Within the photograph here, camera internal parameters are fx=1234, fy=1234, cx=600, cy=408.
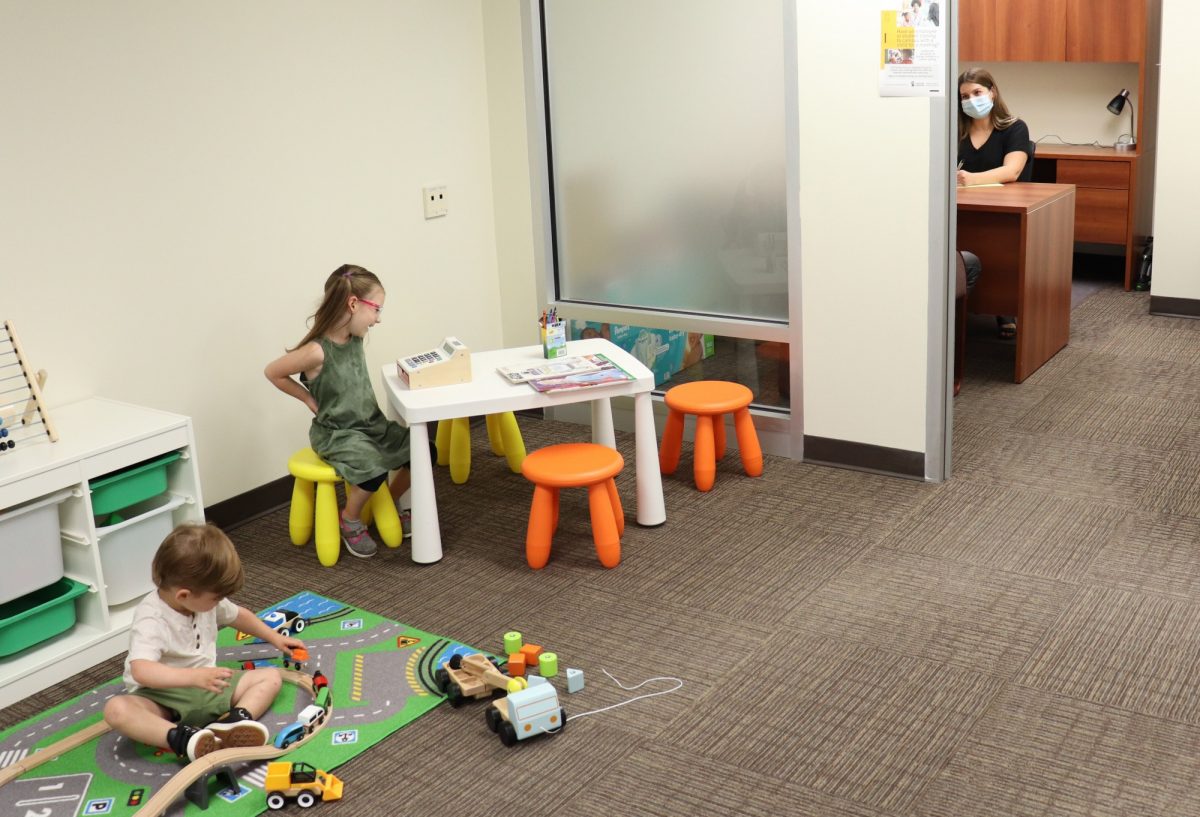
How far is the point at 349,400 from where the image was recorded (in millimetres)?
3889

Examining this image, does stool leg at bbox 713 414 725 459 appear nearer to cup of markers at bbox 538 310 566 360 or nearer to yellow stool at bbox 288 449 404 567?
cup of markers at bbox 538 310 566 360

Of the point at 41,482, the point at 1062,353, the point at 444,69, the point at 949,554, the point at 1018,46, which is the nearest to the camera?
the point at 41,482

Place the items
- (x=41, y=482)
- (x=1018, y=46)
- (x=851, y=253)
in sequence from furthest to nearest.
Result: 1. (x=1018, y=46)
2. (x=851, y=253)
3. (x=41, y=482)

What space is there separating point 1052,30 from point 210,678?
586 cm

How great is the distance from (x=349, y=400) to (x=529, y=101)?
1.62 m

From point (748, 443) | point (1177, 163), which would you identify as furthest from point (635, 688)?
point (1177, 163)

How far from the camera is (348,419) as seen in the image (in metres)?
3.90

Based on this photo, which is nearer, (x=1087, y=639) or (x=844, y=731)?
(x=844, y=731)

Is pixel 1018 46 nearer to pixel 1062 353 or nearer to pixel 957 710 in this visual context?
pixel 1062 353

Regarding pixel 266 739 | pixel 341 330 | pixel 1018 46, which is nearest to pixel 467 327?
pixel 341 330

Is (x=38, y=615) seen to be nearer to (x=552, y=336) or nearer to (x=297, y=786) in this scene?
(x=297, y=786)

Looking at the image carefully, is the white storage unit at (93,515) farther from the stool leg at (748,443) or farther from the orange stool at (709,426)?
the stool leg at (748,443)

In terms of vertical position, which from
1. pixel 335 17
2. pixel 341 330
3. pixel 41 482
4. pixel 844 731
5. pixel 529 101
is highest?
pixel 335 17

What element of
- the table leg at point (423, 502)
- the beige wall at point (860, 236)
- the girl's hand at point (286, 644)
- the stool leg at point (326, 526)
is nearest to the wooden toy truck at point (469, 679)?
the girl's hand at point (286, 644)
